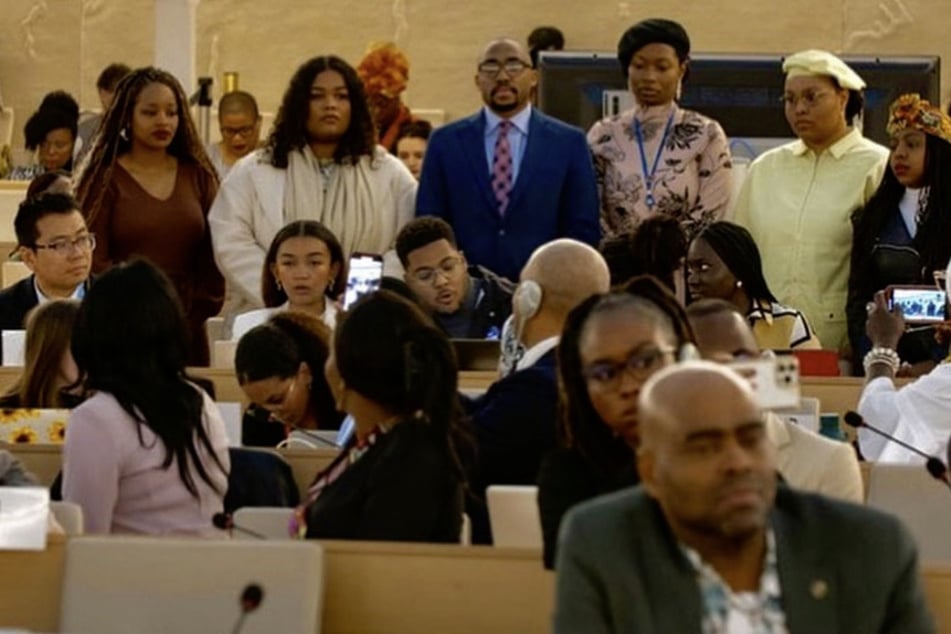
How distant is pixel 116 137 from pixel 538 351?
167 inches

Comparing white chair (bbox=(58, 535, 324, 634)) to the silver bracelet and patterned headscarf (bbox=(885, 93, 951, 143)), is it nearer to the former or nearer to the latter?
the silver bracelet

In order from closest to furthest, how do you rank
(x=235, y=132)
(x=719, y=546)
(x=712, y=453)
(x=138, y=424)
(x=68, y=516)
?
(x=712, y=453) → (x=719, y=546) → (x=68, y=516) → (x=138, y=424) → (x=235, y=132)

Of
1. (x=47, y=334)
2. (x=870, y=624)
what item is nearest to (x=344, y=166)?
(x=47, y=334)

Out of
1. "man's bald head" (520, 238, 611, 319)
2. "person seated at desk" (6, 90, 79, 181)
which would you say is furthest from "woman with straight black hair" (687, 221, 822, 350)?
"person seated at desk" (6, 90, 79, 181)

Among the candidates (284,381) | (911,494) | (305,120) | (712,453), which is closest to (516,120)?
(305,120)

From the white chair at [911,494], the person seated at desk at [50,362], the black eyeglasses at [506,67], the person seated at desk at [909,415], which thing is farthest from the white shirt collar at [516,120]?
the white chair at [911,494]

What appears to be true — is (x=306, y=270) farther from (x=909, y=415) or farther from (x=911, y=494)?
(x=911, y=494)

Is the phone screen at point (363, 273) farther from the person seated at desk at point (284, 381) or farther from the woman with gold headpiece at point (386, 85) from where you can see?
the woman with gold headpiece at point (386, 85)

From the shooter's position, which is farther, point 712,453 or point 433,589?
point 433,589

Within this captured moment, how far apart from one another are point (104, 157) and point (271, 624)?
19.0 feet

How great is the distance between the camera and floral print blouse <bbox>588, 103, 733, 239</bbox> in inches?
455

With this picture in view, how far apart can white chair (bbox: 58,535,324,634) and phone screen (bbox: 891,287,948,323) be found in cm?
467

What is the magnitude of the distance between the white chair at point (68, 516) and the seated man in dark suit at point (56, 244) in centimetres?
411

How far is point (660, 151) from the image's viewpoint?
1155cm
